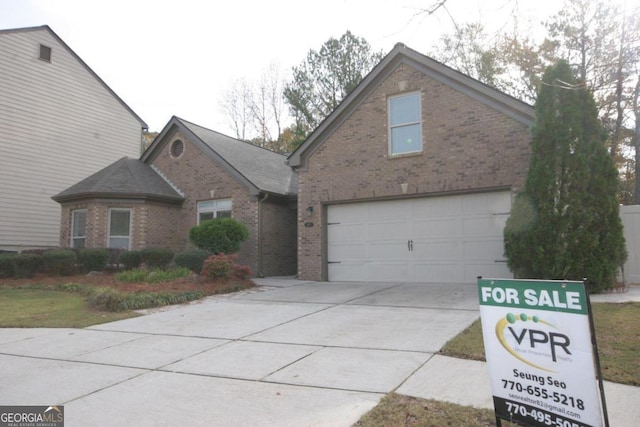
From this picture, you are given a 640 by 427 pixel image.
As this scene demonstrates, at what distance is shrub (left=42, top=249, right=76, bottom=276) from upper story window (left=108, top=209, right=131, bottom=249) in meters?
1.82

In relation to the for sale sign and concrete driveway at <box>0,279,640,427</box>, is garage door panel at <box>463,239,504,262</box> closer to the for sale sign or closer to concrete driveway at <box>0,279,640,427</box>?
concrete driveway at <box>0,279,640,427</box>

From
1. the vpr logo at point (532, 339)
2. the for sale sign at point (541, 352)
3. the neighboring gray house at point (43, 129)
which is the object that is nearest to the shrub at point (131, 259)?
the neighboring gray house at point (43, 129)

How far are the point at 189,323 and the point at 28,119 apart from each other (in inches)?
608

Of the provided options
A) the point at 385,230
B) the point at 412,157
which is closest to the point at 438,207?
the point at 412,157

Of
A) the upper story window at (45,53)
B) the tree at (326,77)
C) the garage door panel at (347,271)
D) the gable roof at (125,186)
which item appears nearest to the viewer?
the garage door panel at (347,271)

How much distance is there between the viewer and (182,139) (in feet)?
57.9

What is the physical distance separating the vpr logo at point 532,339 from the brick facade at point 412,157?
28.5ft

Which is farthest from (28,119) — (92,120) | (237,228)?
(237,228)

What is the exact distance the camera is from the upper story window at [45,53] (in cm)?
1938

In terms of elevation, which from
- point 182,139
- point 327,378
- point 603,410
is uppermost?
point 182,139

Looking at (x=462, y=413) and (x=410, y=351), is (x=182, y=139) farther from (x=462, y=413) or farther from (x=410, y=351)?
(x=462, y=413)

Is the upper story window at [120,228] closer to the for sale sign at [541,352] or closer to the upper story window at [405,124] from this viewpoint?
the upper story window at [405,124]
